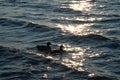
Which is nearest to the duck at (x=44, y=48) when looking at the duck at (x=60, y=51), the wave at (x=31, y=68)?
the duck at (x=60, y=51)

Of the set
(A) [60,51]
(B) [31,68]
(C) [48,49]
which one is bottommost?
(B) [31,68]

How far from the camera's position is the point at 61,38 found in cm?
2258

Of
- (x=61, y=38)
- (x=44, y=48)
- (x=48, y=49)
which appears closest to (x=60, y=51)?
(x=48, y=49)

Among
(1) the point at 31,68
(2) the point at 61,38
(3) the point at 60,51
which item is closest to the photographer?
(1) the point at 31,68

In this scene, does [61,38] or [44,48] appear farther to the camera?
[61,38]

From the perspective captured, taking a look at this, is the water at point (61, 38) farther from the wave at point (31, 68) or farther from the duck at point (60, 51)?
the duck at point (60, 51)

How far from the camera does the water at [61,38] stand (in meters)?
17.0

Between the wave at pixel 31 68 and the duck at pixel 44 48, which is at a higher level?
the duck at pixel 44 48

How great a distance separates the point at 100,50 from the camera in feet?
65.7

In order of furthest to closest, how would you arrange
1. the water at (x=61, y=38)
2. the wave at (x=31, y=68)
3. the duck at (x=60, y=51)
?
1. the duck at (x=60, y=51)
2. the water at (x=61, y=38)
3. the wave at (x=31, y=68)

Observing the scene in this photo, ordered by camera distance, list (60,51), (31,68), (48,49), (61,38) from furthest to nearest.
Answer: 1. (61,38)
2. (48,49)
3. (60,51)
4. (31,68)

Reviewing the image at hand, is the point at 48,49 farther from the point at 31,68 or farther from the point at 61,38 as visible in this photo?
the point at 61,38

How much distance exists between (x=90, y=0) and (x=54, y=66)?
1880cm

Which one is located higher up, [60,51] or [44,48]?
[44,48]
